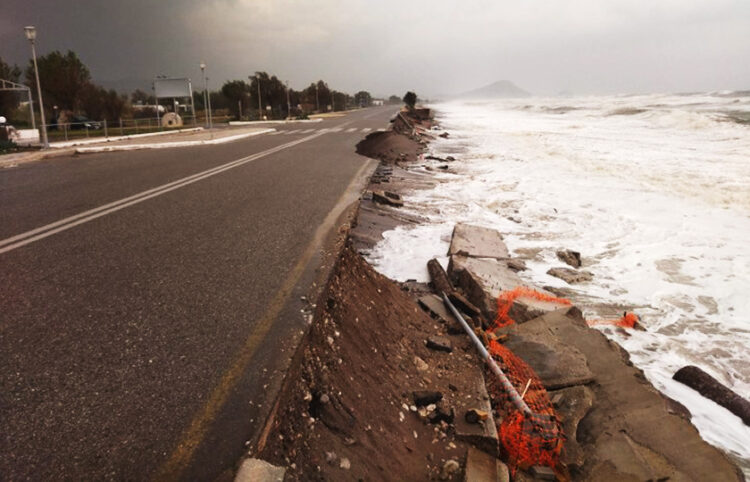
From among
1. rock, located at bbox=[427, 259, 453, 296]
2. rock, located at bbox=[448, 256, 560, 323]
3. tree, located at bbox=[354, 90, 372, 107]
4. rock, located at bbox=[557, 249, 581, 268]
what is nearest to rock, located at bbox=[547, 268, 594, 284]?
rock, located at bbox=[557, 249, 581, 268]

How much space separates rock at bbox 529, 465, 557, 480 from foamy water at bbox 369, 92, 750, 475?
5.34 feet

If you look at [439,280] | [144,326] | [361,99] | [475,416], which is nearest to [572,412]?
[475,416]

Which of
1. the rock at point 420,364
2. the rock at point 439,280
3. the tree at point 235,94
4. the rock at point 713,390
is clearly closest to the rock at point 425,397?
the rock at point 420,364

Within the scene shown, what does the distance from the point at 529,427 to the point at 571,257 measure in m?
5.10

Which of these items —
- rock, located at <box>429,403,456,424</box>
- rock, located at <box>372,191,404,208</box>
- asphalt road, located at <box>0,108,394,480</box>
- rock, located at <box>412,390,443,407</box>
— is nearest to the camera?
asphalt road, located at <box>0,108,394,480</box>

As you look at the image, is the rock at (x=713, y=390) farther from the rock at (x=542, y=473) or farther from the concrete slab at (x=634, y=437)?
the rock at (x=542, y=473)

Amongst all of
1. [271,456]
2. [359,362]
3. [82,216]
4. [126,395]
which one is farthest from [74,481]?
[82,216]

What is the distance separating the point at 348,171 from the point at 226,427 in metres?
10.5

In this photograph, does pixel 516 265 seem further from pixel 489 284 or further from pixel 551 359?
pixel 551 359

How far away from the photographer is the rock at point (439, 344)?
169 inches

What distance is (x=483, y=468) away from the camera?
282cm

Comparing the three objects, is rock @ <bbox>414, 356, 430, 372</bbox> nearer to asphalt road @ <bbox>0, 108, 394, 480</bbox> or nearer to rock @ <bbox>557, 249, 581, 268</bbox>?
asphalt road @ <bbox>0, 108, 394, 480</bbox>

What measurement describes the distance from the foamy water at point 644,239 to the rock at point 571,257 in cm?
14

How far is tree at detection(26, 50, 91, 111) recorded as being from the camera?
143 feet
